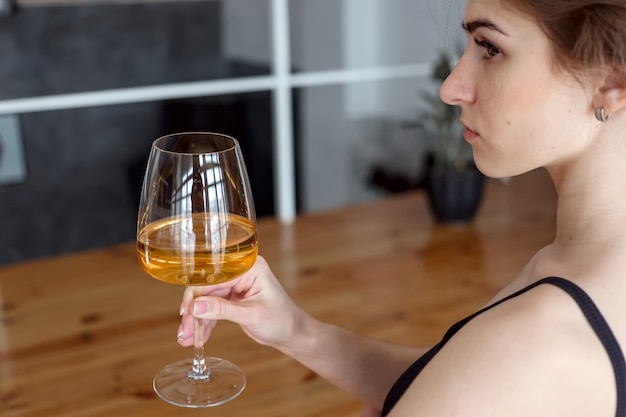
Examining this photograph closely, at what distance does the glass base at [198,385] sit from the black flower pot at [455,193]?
3.37ft

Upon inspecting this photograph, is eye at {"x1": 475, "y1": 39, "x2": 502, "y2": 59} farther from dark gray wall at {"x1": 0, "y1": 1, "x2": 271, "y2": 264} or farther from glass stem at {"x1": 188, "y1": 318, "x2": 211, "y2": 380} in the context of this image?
dark gray wall at {"x1": 0, "y1": 1, "x2": 271, "y2": 264}

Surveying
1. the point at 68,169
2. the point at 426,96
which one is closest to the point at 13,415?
the point at 68,169

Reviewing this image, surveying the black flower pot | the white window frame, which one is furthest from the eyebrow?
the white window frame

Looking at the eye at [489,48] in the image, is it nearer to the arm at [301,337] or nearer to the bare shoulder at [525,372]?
the bare shoulder at [525,372]

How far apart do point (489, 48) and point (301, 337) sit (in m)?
0.42

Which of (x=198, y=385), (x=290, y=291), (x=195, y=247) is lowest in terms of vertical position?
(x=290, y=291)

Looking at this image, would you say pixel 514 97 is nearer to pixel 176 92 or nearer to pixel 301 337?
pixel 301 337

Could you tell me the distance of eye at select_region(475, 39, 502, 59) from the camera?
0.82 m

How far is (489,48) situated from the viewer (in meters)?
0.83

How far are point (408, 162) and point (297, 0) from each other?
23.4 inches

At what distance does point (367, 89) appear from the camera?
7.84 ft

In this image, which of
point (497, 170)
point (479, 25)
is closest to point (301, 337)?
point (497, 170)

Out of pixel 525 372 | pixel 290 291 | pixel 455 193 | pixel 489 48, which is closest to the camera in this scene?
pixel 525 372

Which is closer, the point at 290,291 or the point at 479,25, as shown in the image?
the point at 479,25
